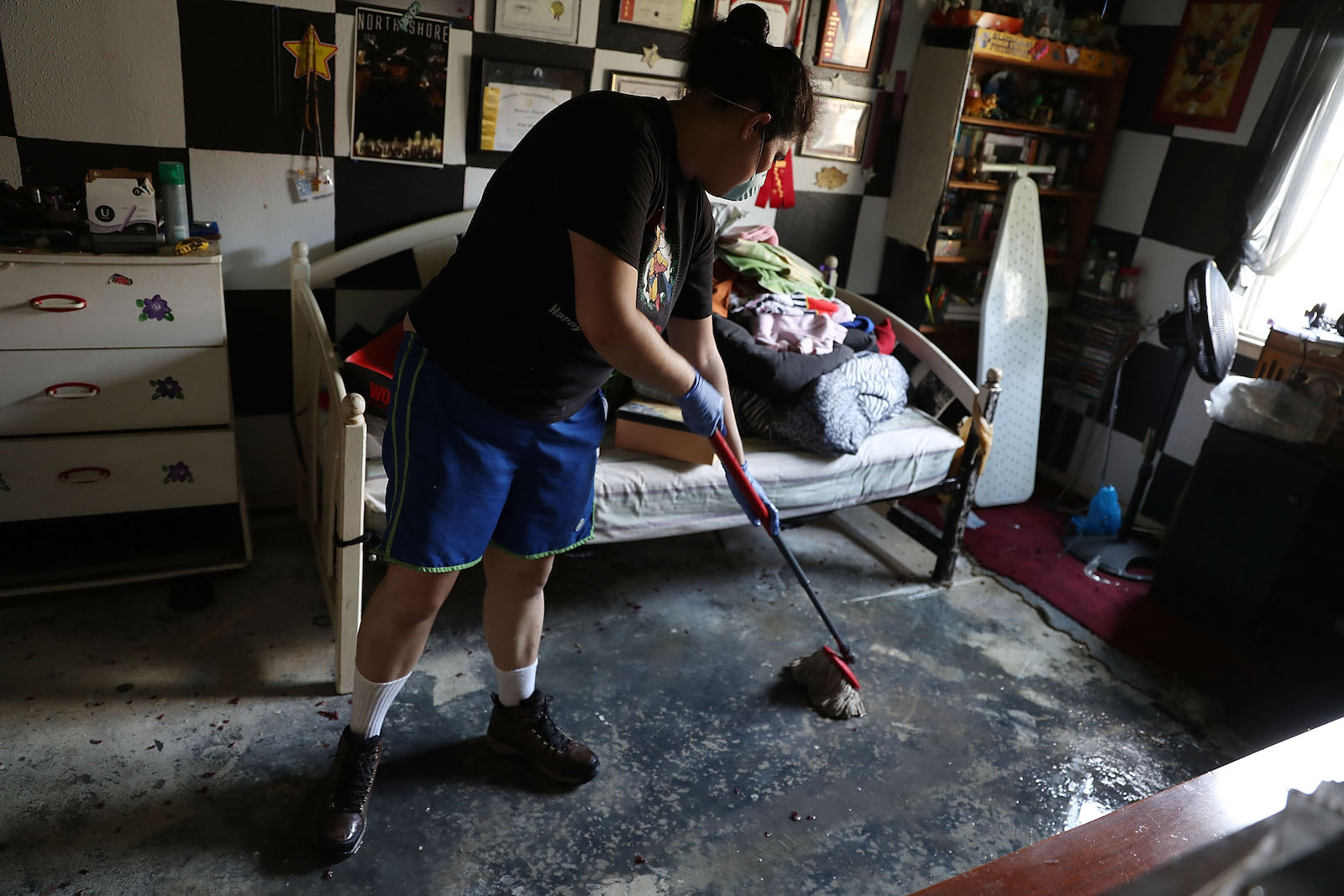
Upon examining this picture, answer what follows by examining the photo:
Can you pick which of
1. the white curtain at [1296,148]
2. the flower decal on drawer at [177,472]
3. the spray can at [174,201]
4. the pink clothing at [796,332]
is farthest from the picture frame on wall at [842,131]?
the flower decal on drawer at [177,472]

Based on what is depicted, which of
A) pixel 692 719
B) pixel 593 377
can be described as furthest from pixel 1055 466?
pixel 593 377

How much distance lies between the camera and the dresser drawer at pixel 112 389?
2.02 meters

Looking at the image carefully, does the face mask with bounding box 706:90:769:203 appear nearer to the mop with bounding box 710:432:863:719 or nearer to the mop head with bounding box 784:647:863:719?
the mop with bounding box 710:432:863:719

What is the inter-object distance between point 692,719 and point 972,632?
992 mm

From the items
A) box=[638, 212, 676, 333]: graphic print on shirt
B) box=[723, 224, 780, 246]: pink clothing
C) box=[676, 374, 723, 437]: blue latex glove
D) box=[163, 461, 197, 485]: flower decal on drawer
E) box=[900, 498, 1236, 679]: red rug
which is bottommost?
box=[900, 498, 1236, 679]: red rug

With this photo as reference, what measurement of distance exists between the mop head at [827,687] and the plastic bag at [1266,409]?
150 cm

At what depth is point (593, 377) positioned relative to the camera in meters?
1.56

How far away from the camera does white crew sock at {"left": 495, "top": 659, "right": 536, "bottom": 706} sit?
1884mm

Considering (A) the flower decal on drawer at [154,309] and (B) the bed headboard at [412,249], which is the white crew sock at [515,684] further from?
(B) the bed headboard at [412,249]

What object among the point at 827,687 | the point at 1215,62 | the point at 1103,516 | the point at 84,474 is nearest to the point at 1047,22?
the point at 1215,62

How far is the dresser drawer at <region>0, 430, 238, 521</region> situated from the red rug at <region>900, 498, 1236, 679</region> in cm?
235

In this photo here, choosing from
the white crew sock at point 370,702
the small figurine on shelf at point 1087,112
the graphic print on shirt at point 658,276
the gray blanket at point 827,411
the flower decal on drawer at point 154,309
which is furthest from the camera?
the small figurine on shelf at point 1087,112

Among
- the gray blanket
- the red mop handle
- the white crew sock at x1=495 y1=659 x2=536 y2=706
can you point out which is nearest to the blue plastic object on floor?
the gray blanket

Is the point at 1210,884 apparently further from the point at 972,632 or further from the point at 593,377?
the point at 972,632
